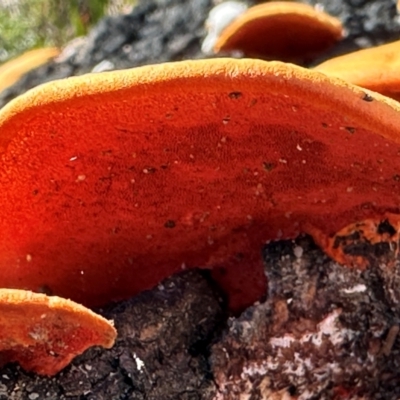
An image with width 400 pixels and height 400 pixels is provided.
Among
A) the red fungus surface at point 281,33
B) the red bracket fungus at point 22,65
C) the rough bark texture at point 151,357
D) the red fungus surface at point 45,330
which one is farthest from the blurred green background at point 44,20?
the red fungus surface at point 45,330

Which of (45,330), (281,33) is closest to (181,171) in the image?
(45,330)

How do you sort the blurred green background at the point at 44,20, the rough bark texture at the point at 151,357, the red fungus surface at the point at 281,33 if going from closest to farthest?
1. the rough bark texture at the point at 151,357
2. the red fungus surface at the point at 281,33
3. the blurred green background at the point at 44,20

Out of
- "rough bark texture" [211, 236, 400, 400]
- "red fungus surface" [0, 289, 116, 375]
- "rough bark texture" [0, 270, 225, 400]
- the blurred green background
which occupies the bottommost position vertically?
the blurred green background

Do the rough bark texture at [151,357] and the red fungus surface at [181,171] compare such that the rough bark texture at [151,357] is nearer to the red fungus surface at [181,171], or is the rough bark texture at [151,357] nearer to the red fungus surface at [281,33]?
the red fungus surface at [181,171]

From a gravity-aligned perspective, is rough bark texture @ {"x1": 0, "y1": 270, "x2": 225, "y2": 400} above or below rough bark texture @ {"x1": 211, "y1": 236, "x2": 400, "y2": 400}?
above

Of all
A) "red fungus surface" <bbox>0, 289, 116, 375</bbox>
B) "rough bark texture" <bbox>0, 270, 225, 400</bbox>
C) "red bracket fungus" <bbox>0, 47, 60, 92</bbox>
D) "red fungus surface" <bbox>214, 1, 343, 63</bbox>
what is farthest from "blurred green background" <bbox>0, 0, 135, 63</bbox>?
"red fungus surface" <bbox>0, 289, 116, 375</bbox>

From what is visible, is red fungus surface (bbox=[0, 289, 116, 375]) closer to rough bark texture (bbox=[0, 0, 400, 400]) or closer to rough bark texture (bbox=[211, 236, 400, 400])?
rough bark texture (bbox=[0, 0, 400, 400])
